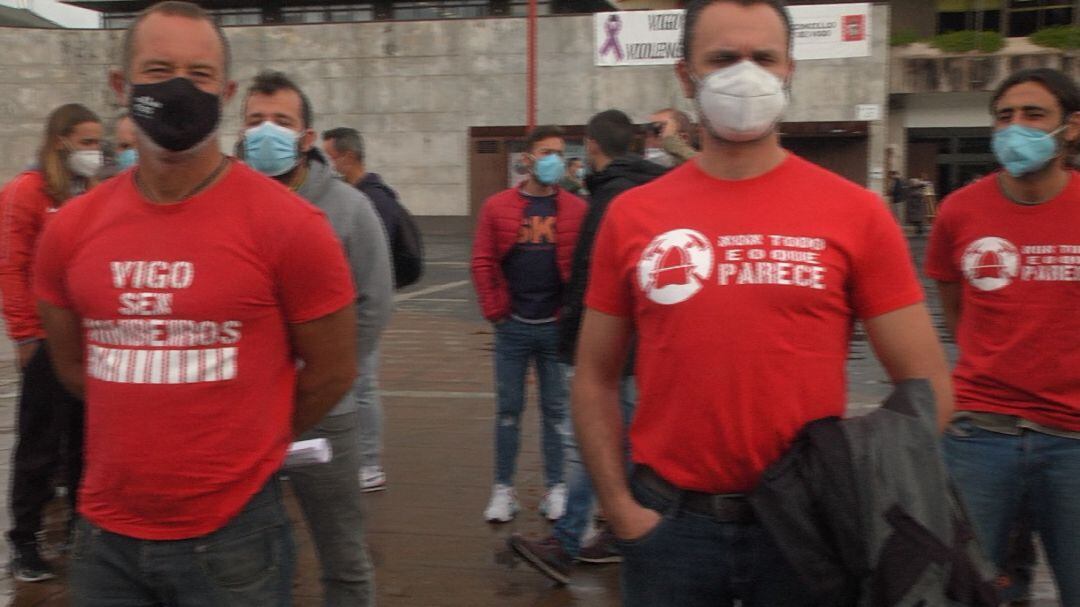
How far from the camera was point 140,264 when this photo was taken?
2.24 m

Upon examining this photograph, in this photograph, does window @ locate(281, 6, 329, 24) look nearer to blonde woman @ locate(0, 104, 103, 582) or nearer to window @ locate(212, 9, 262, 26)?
window @ locate(212, 9, 262, 26)

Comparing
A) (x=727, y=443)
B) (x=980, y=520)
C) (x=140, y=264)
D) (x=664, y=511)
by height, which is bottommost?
(x=980, y=520)

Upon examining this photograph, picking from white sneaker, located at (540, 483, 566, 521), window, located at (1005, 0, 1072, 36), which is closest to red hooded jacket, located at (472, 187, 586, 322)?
white sneaker, located at (540, 483, 566, 521)

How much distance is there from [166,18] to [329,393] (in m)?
0.87

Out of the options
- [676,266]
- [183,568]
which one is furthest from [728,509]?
[183,568]

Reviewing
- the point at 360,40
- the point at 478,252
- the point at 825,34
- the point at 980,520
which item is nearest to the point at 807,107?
the point at 825,34

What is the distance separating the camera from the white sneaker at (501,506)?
5457 millimetres

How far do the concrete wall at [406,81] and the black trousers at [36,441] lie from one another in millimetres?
25136

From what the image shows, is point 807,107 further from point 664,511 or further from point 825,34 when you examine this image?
point 664,511

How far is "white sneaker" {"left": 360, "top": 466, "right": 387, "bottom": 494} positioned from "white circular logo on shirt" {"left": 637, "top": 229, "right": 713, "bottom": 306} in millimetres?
4024

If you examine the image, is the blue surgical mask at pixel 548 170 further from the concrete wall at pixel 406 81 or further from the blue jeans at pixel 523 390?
the concrete wall at pixel 406 81

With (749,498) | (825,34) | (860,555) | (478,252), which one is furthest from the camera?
(825,34)

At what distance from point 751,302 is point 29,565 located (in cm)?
372

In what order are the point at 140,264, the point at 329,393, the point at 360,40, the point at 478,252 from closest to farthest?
the point at 140,264 < the point at 329,393 < the point at 478,252 < the point at 360,40
